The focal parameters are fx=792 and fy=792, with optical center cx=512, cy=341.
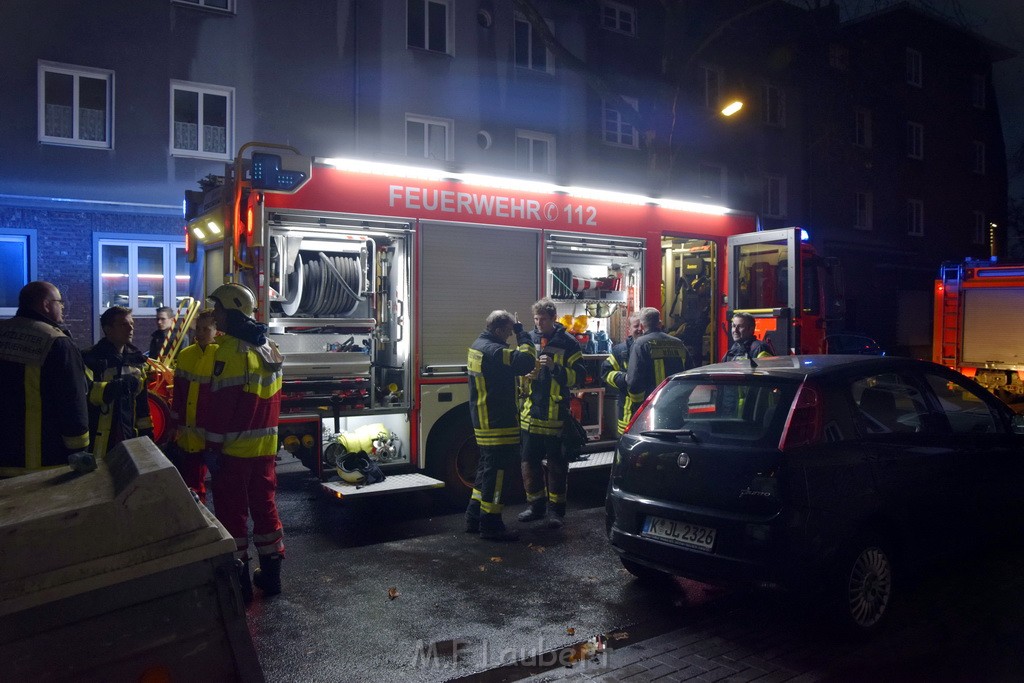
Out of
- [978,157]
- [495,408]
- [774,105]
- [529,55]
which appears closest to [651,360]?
[495,408]

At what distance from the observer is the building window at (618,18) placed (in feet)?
68.9

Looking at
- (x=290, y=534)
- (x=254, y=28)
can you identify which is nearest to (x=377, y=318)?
(x=290, y=534)

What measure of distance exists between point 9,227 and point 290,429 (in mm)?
10687

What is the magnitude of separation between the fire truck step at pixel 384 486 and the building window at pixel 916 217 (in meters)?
27.6

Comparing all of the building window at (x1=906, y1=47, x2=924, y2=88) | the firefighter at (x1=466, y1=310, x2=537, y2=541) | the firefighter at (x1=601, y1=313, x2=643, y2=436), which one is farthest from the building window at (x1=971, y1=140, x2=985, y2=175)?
the firefighter at (x1=466, y1=310, x2=537, y2=541)

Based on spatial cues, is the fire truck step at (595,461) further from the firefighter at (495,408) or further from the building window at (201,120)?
the building window at (201,120)

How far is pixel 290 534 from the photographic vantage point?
6.30 meters

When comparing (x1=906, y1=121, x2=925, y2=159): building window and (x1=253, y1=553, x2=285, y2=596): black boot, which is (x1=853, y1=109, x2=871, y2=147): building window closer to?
(x1=906, y1=121, x2=925, y2=159): building window

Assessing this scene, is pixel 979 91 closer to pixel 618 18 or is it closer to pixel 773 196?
pixel 773 196

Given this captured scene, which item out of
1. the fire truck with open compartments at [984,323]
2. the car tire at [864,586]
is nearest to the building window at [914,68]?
the fire truck with open compartments at [984,323]

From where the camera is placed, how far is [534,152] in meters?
19.8

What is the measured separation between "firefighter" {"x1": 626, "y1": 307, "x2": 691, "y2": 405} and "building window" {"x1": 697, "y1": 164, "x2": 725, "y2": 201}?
57.9ft

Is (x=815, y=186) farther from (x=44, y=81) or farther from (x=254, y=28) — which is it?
(x=44, y=81)

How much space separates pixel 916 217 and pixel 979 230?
Answer: 4.28 meters
